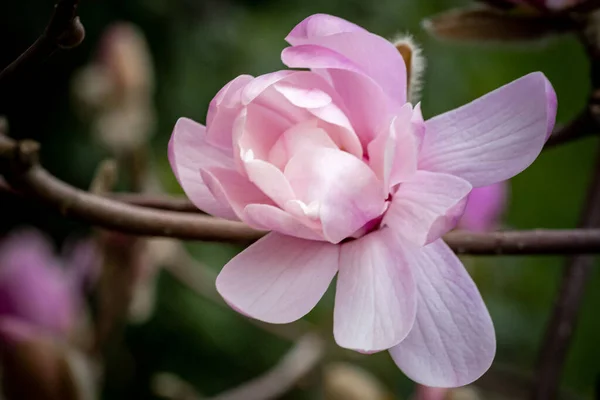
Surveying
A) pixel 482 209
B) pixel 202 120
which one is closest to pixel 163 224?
pixel 482 209

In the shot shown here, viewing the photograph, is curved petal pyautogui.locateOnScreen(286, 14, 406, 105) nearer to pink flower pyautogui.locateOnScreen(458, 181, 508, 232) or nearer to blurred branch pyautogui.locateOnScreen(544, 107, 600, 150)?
blurred branch pyautogui.locateOnScreen(544, 107, 600, 150)

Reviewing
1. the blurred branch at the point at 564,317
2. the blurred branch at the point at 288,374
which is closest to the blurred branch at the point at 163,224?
the blurred branch at the point at 564,317

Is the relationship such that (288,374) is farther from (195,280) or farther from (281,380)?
(195,280)

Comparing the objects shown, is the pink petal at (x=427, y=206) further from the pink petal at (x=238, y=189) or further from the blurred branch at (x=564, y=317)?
the blurred branch at (x=564, y=317)

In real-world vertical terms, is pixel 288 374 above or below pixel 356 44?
below

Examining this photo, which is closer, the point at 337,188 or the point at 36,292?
the point at 337,188

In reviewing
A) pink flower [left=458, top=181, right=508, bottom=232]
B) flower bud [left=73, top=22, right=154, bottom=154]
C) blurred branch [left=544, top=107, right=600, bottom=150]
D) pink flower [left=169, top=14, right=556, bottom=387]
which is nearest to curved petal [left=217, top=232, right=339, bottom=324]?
pink flower [left=169, top=14, right=556, bottom=387]

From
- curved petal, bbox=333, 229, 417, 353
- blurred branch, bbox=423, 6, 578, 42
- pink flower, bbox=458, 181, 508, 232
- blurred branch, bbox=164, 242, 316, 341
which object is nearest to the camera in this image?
curved petal, bbox=333, 229, 417, 353
